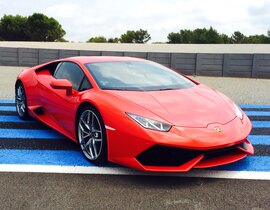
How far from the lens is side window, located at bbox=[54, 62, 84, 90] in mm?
4426

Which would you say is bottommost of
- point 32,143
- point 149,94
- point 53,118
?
point 32,143

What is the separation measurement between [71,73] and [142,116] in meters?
1.69

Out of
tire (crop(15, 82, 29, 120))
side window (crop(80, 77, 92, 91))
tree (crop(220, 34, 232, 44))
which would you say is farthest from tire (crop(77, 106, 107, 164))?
tree (crop(220, 34, 232, 44))

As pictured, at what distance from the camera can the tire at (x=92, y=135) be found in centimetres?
365

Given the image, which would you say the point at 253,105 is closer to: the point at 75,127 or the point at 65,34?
the point at 75,127

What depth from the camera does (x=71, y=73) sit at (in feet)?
15.5

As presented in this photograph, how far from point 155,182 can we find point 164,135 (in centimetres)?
50

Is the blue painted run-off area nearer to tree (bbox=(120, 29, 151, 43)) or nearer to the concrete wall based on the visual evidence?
the concrete wall

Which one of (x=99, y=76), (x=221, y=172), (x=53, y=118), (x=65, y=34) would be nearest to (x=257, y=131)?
(x=221, y=172)

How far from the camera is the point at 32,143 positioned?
4730 mm

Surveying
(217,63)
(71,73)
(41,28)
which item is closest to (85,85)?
(71,73)

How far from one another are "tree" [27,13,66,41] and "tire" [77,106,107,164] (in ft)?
262

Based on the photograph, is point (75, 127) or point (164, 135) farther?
point (75, 127)

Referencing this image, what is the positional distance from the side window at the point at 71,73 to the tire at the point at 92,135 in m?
0.53
